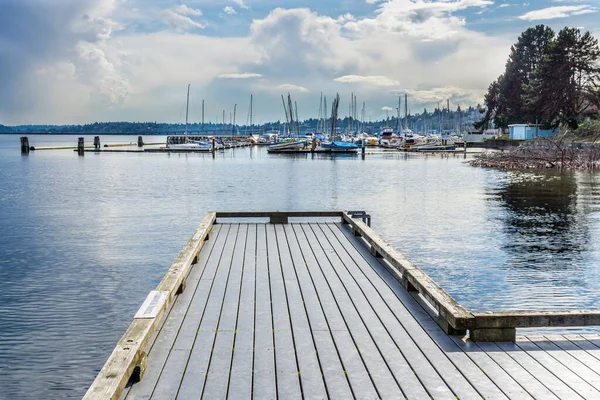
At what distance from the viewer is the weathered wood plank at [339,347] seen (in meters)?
5.15

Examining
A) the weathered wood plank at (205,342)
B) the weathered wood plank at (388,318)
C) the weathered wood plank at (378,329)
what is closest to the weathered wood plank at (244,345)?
the weathered wood plank at (205,342)

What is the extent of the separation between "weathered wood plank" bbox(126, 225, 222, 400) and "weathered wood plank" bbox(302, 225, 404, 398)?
6.30 feet

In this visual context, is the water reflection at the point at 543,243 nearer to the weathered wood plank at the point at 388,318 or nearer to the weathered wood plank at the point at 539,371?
the weathered wood plank at the point at 388,318

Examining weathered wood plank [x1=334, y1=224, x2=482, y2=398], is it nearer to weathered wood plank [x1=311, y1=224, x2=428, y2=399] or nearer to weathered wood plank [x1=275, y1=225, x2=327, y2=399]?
weathered wood plank [x1=311, y1=224, x2=428, y2=399]

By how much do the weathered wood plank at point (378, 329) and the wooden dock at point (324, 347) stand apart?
0.02 metres

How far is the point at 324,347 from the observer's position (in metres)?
6.09

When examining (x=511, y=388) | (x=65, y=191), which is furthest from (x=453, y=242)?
(x=65, y=191)

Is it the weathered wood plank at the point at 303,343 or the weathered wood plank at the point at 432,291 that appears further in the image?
the weathered wood plank at the point at 432,291

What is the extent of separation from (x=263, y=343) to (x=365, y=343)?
1.06m

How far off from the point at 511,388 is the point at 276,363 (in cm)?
210

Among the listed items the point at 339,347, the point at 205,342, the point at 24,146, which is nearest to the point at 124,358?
the point at 205,342

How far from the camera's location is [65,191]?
36281 millimetres

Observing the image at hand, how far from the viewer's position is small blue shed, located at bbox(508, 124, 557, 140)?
251ft

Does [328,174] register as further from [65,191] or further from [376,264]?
[376,264]
